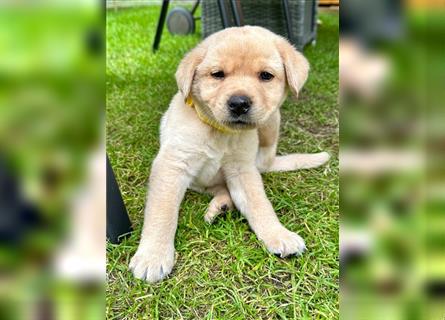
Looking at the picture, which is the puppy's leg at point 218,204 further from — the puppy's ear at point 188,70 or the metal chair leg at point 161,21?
the metal chair leg at point 161,21

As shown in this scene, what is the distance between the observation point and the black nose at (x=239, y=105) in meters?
1.50

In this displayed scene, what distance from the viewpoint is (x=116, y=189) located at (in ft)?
4.65

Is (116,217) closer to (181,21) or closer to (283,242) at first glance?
(283,242)

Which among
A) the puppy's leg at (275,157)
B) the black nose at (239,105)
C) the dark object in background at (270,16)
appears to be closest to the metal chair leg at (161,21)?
the dark object in background at (270,16)

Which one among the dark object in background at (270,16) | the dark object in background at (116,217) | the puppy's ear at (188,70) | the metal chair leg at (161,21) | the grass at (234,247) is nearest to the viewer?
the grass at (234,247)

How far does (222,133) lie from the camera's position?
5.70 feet

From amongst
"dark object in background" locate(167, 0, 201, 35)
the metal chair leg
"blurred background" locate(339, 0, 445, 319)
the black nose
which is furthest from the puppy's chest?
"dark object in background" locate(167, 0, 201, 35)

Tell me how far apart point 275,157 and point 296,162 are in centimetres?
11

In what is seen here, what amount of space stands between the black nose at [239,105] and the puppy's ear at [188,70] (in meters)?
0.20

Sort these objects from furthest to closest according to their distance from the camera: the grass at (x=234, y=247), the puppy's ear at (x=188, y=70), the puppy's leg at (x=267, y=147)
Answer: the puppy's leg at (x=267, y=147) < the puppy's ear at (x=188, y=70) < the grass at (x=234, y=247)

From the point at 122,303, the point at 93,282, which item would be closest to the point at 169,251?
the point at 122,303

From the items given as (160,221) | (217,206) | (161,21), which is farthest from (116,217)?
(161,21)

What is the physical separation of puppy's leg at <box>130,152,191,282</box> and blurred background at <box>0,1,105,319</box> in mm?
1021

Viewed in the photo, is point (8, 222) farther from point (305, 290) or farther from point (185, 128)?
point (185, 128)
